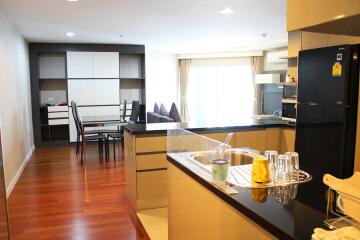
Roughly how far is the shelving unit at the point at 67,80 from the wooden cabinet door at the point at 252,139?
12.9 feet

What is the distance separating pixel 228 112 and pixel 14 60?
19.6 ft

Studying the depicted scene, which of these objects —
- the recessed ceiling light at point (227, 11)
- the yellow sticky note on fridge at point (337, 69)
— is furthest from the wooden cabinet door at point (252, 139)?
the recessed ceiling light at point (227, 11)

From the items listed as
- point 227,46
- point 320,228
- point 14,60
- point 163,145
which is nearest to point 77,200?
point 163,145

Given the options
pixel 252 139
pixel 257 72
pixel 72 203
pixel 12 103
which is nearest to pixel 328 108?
pixel 252 139

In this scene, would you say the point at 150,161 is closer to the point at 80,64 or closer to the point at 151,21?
the point at 151,21

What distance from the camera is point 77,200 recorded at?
374 cm

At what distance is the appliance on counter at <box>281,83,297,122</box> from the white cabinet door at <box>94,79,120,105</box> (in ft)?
13.2

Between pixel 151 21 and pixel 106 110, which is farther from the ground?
pixel 151 21

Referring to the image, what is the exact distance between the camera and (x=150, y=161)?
3.30 m

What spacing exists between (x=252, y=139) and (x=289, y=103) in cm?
133

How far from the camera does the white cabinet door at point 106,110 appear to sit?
291 inches

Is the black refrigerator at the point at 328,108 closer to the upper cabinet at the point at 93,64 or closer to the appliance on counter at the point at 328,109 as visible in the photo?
the appliance on counter at the point at 328,109

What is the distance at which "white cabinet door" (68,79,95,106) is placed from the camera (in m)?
7.16

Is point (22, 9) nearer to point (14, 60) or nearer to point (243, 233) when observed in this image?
point (14, 60)
